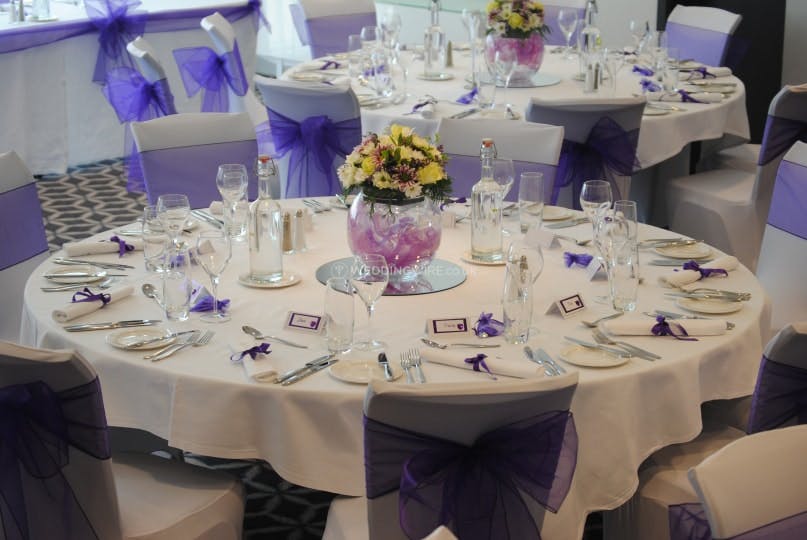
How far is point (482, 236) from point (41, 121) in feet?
15.2

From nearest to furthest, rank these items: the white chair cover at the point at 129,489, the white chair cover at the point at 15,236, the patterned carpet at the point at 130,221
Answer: the white chair cover at the point at 129,489
the patterned carpet at the point at 130,221
the white chair cover at the point at 15,236

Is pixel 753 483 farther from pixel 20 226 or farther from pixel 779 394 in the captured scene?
pixel 20 226

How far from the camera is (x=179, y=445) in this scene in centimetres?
244

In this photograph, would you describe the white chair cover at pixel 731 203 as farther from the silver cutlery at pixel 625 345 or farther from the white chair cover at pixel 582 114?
the silver cutlery at pixel 625 345

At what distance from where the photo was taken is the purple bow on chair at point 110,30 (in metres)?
7.03

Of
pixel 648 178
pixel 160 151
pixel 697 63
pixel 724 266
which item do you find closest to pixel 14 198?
pixel 160 151

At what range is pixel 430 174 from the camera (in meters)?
2.80

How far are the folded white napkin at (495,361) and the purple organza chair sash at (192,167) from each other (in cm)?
188

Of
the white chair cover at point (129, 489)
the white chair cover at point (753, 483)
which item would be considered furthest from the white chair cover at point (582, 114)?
the white chair cover at point (753, 483)

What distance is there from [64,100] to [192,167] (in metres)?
3.27

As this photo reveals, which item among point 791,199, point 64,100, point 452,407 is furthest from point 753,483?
point 64,100

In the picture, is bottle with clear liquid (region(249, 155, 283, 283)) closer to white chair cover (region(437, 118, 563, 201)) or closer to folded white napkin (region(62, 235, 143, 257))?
folded white napkin (region(62, 235, 143, 257))

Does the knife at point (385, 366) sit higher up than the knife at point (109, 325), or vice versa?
the knife at point (385, 366)

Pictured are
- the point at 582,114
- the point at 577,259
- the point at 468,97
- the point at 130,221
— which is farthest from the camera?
the point at 130,221
